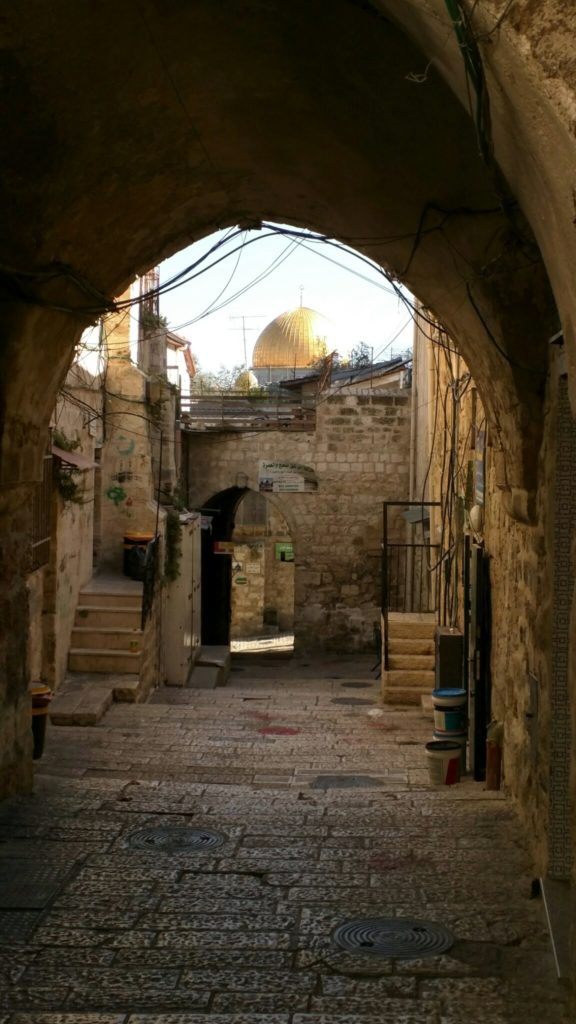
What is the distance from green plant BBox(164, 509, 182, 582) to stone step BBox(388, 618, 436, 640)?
3510 mm

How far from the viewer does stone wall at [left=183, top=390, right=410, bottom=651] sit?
20.7 metres

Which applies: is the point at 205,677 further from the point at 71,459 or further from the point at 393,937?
the point at 393,937

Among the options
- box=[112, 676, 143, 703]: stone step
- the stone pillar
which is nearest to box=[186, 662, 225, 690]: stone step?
box=[112, 676, 143, 703]: stone step

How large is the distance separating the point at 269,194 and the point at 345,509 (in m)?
14.0

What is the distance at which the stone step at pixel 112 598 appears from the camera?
1314 centimetres

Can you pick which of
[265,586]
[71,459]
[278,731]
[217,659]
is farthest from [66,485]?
[265,586]

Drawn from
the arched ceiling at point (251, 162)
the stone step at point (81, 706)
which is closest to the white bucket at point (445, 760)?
the arched ceiling at point (251, 162)

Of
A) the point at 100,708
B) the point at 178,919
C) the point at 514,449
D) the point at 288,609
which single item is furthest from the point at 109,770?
the point at 288,609

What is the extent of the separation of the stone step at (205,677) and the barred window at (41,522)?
5330mm

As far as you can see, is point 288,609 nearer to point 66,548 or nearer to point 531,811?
point 66,548

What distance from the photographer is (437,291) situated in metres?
6.86

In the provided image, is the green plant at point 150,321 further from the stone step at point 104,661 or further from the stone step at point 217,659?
the stone step at point 104,661

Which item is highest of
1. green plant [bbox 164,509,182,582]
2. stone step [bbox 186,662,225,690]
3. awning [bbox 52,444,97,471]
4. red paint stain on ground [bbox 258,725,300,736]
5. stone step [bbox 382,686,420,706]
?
awning [bbox 52,444,97,471]

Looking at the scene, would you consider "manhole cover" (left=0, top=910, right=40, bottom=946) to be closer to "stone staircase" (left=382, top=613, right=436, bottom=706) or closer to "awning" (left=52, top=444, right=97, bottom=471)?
"awning" (left=52, top=444, right=97, bottom=471)
